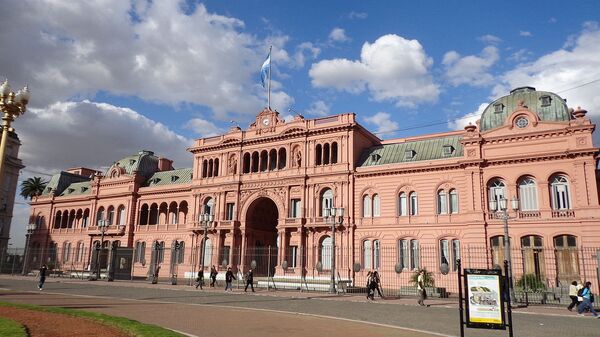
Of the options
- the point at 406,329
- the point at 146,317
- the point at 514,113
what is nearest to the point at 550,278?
the point at 514,113

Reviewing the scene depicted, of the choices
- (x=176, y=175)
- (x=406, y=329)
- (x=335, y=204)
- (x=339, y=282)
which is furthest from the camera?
(x=176, y=175)

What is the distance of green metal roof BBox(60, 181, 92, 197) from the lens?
66812 millimetres

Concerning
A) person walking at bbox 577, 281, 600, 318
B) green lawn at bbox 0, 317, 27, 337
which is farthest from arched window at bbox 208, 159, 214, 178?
green lawn at bbox 0, 317, 27, 337

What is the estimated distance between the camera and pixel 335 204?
143ft

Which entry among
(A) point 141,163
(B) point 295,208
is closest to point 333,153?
(B) point 295,208

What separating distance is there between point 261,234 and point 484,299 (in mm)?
40266

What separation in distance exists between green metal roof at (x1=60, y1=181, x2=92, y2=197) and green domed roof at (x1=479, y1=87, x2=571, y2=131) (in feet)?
178

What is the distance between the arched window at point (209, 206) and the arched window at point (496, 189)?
28.5m

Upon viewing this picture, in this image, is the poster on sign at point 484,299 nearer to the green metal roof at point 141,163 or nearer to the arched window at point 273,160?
the arched window at point 273,160

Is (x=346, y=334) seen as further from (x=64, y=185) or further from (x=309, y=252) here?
(x=64, y=185)

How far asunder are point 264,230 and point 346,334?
38.1 meters

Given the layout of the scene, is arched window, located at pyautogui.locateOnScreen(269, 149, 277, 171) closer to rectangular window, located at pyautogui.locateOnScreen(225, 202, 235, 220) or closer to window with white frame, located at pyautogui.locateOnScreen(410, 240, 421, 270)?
rectangular window, located at pyautogui.locateOnScreen(225, 202, 235, 220)

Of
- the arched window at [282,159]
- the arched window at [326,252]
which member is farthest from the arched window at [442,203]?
the arched window at [282,159]

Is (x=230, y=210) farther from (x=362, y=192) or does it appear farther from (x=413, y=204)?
(x=413, y=204)
